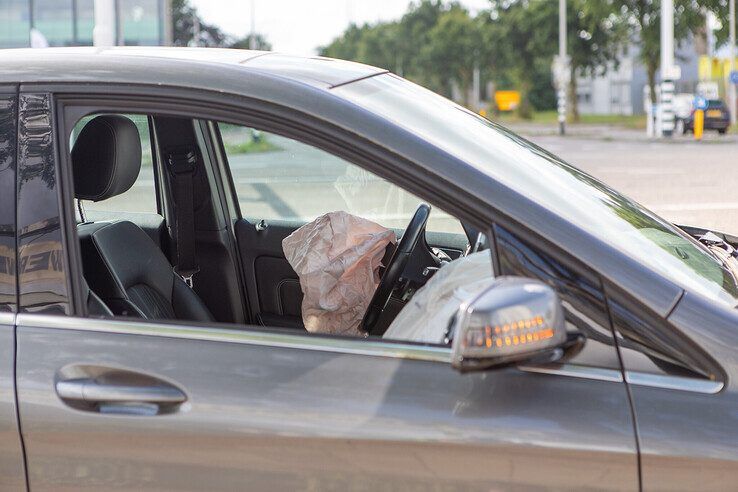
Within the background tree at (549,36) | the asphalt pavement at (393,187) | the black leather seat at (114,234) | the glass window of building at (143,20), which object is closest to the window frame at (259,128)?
the black leather seat at (114,234)

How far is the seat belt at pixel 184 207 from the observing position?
3.46m

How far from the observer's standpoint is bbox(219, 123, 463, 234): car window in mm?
3625

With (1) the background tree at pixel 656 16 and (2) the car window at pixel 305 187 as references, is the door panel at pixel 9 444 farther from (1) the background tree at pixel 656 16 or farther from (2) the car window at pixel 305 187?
(1) the background tree at pixel 656 16

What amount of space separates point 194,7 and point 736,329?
61.3 metres

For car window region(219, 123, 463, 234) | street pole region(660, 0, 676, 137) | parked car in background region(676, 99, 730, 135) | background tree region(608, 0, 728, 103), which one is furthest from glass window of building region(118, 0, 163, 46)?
background tree region(608, 0, 728, 103)

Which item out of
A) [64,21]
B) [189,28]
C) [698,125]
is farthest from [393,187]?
[189,28]

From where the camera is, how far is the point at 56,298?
6.78 ft

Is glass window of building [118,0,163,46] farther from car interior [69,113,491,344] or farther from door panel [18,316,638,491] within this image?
door panel [18,316,638,491]

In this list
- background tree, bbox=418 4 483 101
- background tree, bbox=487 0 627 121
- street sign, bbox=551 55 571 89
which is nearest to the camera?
street sign, bbox=551 55 571 89

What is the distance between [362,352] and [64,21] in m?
29.4

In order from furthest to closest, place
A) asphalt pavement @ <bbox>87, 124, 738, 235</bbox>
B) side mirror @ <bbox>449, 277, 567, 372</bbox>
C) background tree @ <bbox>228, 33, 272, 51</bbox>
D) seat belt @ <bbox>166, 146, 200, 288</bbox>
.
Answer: background tree @ <bbox>228, 33, 272, 51</bbox> → asphalt pavement @ <bbox>87, 124, 738, 235</bbox> → seat belt @ <bbox>166, 146, 200, 288</bbox> → side mirror @ <bbox>449, 277, 567, 372</bbox>

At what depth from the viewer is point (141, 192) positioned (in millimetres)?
4766

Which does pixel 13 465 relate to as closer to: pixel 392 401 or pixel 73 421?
pixel 73 421

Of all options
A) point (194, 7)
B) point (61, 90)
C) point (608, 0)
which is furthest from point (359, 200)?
point (194, 7)
